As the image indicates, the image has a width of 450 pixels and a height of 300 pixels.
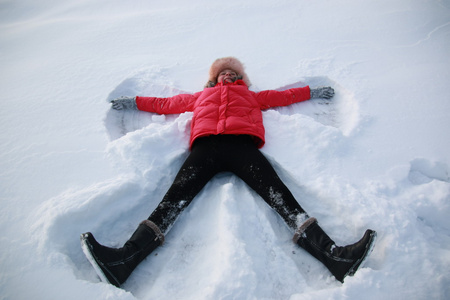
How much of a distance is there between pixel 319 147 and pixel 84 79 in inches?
102

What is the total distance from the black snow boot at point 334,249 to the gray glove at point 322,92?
1.59 metres

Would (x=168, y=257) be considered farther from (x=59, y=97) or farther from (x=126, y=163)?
(x=59, y=97)

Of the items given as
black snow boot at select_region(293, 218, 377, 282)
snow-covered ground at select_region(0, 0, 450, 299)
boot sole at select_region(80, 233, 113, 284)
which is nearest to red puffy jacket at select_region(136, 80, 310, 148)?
snow-covered ground at select_region(0, 0, 450, 299)

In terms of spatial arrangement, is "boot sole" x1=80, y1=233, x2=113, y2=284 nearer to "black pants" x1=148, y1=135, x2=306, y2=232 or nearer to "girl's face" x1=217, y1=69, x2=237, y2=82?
"black pants" x1=148, y1=135, x2=306, y2=232

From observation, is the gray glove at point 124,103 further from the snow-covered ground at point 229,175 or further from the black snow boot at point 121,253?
the black snow boot at point 121,253

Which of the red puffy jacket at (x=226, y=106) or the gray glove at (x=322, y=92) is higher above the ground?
the red puffy jacket at (x=226, y=106)

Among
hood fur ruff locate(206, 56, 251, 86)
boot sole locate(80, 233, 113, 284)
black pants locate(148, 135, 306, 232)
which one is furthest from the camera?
hood fur ruff locate(206, 56, 251, 86)

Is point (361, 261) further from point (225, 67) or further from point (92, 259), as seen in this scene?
point (225, 67)

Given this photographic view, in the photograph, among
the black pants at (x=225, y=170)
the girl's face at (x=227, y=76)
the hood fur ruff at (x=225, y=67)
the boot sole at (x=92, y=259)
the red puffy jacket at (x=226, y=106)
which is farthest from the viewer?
the hood fur ruff at (x=225, y=67)

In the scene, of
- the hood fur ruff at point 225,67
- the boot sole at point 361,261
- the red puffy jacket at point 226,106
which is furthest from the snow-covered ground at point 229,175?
the hood fur ruff at point 225,67

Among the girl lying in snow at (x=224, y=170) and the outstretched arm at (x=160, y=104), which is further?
the outstretched arm at (x=160, y=104)

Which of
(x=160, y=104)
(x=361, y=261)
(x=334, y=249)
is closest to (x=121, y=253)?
(x=334, y=249)

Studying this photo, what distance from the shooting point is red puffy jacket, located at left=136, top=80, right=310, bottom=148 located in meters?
1.84

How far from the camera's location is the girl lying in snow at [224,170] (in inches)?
50.9
